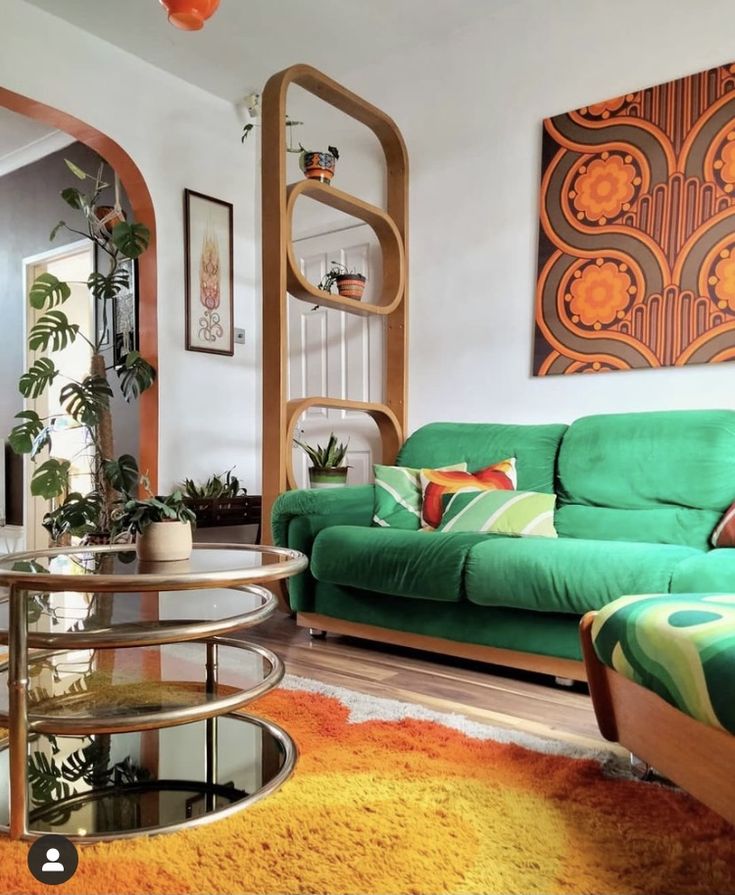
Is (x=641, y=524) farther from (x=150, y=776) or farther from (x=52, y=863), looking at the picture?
(x=52, y=863)

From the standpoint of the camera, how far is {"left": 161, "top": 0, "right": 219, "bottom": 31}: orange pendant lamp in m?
1.92

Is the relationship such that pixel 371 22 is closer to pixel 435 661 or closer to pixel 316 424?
pixel 316 424

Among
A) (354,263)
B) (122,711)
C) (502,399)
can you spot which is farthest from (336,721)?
(354,263)

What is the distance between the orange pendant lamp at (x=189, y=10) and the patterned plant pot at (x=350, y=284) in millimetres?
1649

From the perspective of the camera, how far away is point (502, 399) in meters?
3.34

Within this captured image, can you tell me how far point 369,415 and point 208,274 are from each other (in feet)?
4.20

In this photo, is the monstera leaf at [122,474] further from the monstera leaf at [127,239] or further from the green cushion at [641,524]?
the green cushion at [641,524]

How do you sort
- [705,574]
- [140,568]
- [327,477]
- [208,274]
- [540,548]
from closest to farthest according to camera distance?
[140,568], [705,574], [540,548], [327,477], [208,274]

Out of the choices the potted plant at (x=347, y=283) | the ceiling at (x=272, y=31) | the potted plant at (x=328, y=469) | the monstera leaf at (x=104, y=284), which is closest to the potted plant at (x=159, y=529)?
the potted plant at (x=328, y=469)

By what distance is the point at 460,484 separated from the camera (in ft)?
9.34

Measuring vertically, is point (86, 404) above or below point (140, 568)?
above

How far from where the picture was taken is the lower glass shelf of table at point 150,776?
4.30ft

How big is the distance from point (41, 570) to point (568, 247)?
8.32ft

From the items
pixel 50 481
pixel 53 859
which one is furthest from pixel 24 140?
pixel 53 859
